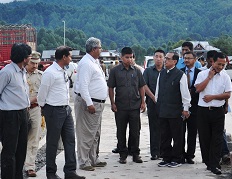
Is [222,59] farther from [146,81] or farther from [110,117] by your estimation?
[110,117]

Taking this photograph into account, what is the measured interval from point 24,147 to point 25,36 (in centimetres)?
2021

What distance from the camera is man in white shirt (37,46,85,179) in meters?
8.06

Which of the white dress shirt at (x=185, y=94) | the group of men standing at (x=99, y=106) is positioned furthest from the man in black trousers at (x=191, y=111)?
the white dress shirt at (x=185, y=94)

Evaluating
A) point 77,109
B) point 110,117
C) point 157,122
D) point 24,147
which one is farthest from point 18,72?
point 110,117

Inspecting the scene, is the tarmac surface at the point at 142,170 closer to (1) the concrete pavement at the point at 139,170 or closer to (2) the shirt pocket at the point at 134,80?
(1) the concrete pavement at the point at 139,170

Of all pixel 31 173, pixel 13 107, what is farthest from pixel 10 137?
pixel 31 173

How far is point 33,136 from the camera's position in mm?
8641

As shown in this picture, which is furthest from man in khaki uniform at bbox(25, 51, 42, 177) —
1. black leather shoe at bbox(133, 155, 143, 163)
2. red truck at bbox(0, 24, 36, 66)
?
red truck at bbox(0, 24, 36, 66)

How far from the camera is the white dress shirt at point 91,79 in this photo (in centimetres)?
890

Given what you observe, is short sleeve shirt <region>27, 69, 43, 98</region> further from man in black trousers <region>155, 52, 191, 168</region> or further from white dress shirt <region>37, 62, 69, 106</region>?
man in black trousers <region>155, 52, 191, 168</region>

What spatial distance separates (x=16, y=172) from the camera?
738 cm

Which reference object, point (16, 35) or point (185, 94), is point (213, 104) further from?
point (16, 35)

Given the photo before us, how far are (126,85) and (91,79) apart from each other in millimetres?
857

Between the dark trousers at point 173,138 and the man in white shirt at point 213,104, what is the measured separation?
0.49 m
